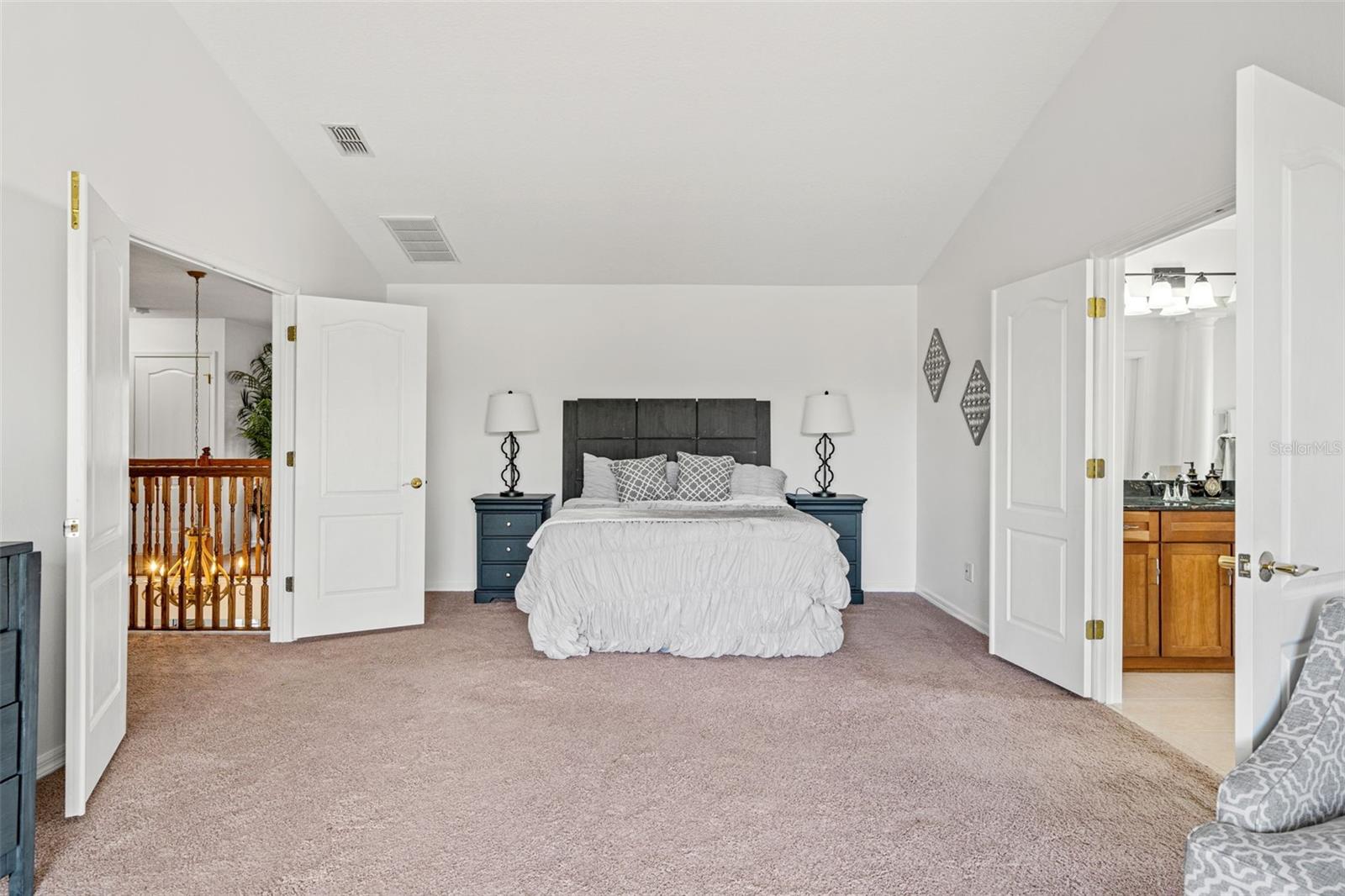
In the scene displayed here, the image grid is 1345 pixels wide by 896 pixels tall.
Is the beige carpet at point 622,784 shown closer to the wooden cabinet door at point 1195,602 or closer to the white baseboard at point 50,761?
the white baseboard at point 50,761

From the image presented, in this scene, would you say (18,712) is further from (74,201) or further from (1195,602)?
(1195,602)

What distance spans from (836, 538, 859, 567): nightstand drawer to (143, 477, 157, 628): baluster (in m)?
4.49

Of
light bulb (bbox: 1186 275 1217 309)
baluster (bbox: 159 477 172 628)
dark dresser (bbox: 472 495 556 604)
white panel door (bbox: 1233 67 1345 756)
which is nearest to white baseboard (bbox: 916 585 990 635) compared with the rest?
light bulb (bbox: 1186 275 1217 309)

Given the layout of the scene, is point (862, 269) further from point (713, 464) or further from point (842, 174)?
point (713, 464)

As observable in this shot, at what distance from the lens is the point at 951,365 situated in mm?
5000

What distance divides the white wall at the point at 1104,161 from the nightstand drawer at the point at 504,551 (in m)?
3.01

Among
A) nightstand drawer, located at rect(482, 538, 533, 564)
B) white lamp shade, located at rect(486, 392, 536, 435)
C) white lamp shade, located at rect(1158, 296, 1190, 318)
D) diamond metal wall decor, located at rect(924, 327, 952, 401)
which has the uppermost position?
white lamp shade, located at rect(1158, 296, 1190, 318)

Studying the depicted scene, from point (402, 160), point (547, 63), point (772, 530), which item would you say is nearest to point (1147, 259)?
point (772, 530)

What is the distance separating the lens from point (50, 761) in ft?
8.39

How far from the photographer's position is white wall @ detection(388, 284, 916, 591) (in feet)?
18.7

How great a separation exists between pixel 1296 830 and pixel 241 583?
5.92m

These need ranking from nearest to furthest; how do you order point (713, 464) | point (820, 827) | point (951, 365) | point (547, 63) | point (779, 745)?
1. point (820, 827)
2. point (779, 745)
3. point (547, 63)
4. point (951, 365)
5. point (713, 464)

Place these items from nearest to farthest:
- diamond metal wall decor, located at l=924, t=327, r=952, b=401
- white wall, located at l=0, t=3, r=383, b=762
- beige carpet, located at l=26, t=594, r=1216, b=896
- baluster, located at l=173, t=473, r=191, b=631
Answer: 1. beige carpet, located at l=26, t=594, r=1216, b=896
2. white wall, located at l=0, t=3, r=383, b=762
3. baluster, located at l=173, t=473, r=191, b=631
4. diamond metal wall decor, located at l=924, t=327, r=952, b=401

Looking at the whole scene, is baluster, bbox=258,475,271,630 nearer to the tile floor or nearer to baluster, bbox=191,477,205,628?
baluster, bbox=191,477,205,628
